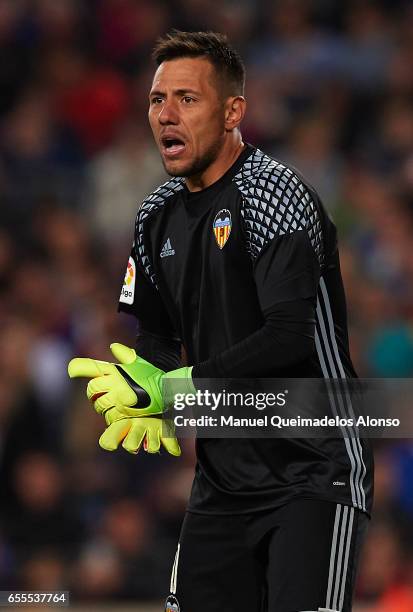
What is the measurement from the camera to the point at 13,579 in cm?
524

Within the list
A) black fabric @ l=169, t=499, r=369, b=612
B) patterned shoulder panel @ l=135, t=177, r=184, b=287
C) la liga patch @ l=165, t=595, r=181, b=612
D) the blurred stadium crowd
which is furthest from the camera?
the blurred stadium crowd

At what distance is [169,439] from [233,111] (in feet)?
2.89

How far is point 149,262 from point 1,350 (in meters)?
2.89

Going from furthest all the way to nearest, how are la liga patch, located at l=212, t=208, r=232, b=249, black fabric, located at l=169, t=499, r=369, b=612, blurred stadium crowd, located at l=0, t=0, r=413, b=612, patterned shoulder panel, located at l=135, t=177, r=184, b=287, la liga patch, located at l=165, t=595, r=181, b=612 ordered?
blurred stadium crowd, located at l=0, t=0, r=413, b=612 < patterned shoulder panel, located at l=135, t=177, r=184, b=287 < la liga patch, located at l=165, t=595, r=181, b=612 < la liga patch, located at l=212, t=208, r=232, b=249 < black fabric, located at l=169, t=499, r=369, b=612

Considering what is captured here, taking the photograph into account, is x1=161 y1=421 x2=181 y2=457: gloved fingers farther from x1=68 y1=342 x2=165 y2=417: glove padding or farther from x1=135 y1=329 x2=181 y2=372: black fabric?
x1=135 y1=329 x2=181 y2=372: black fabric

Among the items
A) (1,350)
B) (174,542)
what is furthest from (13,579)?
(1,350)

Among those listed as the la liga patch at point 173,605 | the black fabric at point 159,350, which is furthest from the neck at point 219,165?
the la liga patch at point 173,605

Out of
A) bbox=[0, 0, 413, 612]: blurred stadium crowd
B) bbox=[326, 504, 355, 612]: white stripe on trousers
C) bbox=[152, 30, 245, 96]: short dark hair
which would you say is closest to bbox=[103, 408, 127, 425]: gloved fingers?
bbox=[326, 504, 355, 612]: white stripe on trousers

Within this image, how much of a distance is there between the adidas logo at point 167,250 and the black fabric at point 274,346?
0.43m

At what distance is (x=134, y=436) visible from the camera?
9.41 ft

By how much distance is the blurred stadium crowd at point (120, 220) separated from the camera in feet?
17.5

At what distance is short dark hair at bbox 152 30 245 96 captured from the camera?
115 inches

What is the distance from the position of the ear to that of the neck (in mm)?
33

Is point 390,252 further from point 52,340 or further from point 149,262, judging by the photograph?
point 149,262
